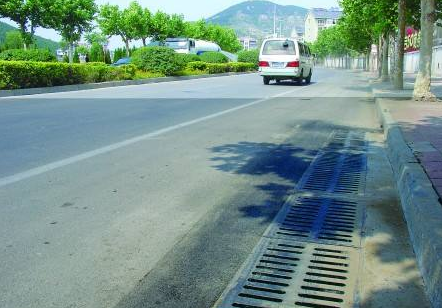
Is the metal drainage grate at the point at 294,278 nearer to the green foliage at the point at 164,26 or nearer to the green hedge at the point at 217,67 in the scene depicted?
the green hedge at the point at 217,67

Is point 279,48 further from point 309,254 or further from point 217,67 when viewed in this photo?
point 309,254

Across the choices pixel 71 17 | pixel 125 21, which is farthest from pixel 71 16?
pixel 125 21

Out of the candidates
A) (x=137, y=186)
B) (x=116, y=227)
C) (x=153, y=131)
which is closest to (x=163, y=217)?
(x=116, y=227)

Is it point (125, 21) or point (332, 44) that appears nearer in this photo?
point (125, 21)

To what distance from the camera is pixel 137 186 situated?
15.7 ft

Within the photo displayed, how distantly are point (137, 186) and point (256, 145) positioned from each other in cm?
266

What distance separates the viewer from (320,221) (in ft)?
12.6

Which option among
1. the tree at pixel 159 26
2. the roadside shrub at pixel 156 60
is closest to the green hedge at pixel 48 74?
the roadside shrub at pixel 156 60

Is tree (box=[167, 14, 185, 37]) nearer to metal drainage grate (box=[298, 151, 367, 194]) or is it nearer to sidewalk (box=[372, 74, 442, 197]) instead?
sidewalk (box=[372, 74, 442, 197])

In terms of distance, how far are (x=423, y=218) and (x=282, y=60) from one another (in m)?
20.5

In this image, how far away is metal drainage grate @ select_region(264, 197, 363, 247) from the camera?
3.51 m

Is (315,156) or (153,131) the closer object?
(315,156)

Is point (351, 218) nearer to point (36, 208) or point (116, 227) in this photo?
point (116, 227)

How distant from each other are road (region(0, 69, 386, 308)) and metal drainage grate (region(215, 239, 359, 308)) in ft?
0.39
